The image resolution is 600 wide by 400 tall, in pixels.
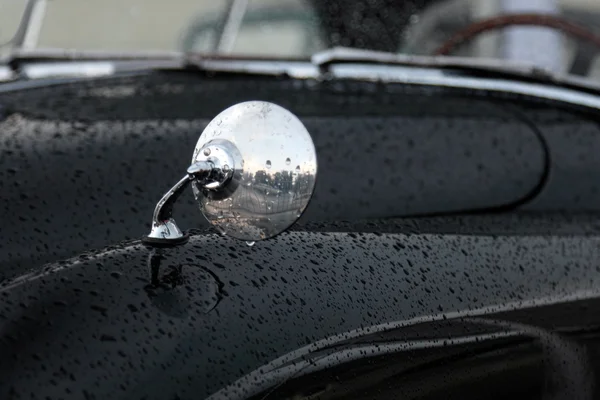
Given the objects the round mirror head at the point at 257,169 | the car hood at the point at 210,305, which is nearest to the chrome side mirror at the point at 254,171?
the round mirror head at the point at 257,169

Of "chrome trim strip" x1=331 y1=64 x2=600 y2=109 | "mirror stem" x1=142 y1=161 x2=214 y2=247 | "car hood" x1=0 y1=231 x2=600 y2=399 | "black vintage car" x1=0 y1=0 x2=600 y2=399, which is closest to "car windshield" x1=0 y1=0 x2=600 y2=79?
"black vintage car" x1=0 y1=0 x2=600 y2=399

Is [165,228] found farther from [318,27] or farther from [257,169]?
[318,27]

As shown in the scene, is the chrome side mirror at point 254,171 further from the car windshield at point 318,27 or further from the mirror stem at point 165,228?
the car windshield at point 318,27

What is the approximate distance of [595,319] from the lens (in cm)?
175

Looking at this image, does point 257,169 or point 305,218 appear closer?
point 257,169

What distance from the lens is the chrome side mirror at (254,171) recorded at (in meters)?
1.16

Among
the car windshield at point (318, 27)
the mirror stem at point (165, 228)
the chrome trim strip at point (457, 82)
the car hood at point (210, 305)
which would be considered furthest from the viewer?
the car windshield at point (318, 27)

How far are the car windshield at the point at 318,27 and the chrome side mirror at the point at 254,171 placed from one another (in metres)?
1.34

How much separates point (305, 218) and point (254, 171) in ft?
1.99

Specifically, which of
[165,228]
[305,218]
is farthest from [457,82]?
[165,228]

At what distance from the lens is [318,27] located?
110 inches

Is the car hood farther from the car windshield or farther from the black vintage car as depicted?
the car windshield

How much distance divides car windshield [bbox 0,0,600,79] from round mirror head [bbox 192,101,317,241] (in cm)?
134

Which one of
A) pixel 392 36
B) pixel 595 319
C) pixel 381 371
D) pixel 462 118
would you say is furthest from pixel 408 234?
pixel 392 36
